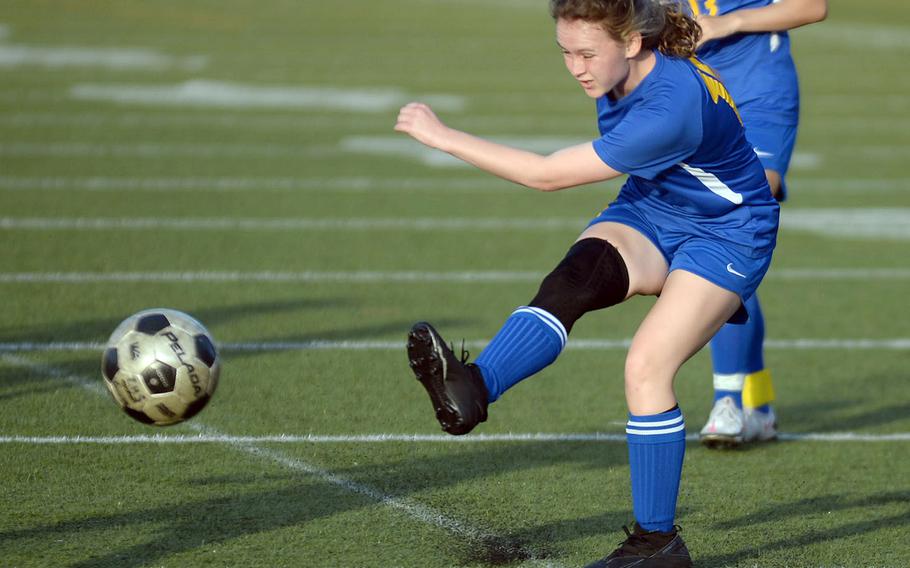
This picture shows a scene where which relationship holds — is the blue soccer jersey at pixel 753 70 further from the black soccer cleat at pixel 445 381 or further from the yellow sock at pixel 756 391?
the black soccer cleat at pixel 445 381

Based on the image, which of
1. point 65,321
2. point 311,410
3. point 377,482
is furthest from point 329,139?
point 377,482

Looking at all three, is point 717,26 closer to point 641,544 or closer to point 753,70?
point 753,70

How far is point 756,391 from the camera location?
6.18m

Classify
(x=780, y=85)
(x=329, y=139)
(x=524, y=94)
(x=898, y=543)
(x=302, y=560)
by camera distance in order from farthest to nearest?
(x=524, y=94)
(x=329, y=139)
(x=780, y=85)
(x=898, y=543)
(x=302, y=560)

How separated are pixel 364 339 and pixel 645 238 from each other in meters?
3.20

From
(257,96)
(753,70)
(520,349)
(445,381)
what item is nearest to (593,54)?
(520,349)

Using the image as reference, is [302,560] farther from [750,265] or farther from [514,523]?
[750,265]

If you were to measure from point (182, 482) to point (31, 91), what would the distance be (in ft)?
43.0

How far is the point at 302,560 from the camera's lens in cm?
454

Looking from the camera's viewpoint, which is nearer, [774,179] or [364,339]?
[774,179]

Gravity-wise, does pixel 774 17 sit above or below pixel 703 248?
above

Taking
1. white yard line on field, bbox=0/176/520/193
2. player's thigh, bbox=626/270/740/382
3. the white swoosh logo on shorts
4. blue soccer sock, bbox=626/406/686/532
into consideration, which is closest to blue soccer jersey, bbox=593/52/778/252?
the white swoosh logo on shorts

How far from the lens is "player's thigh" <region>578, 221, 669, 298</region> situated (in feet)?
15.2

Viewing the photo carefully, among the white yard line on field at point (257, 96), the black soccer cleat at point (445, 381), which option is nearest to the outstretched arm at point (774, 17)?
the black soccer cleat at point (445, 381)
